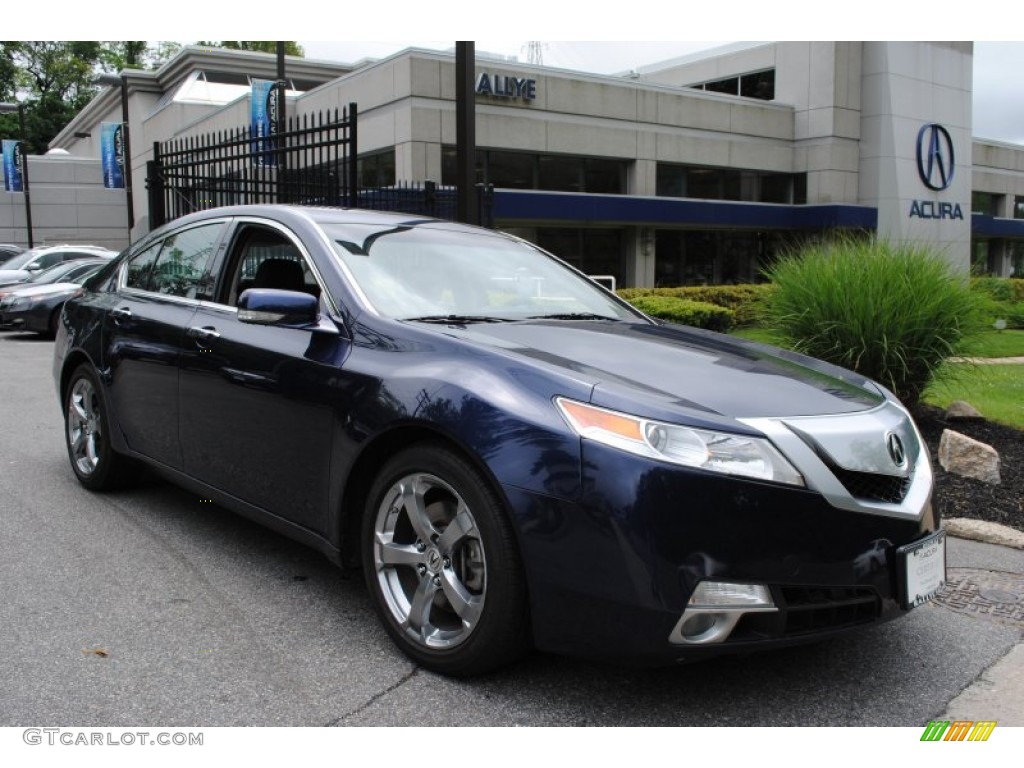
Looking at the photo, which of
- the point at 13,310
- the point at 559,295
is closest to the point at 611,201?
the point at 13,310

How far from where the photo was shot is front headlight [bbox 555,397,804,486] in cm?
268

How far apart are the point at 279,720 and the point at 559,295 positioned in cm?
236

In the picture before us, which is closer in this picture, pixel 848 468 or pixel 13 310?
pixel 848 468

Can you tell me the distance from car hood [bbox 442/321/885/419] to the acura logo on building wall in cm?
3197

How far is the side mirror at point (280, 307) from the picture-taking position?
3.62 meters

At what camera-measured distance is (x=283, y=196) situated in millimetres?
10797

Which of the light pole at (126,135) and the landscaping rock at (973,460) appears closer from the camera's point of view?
the landscaping rock at (973,460)

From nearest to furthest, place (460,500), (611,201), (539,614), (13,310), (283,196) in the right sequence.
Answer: (539,614) < (460,500) < (283,196) < (13,310) < (611,201)

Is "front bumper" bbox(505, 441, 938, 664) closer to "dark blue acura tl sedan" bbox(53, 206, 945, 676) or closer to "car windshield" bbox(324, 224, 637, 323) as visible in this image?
"dark blue acura tl sedan" bbox(53, 206, 945, 676)

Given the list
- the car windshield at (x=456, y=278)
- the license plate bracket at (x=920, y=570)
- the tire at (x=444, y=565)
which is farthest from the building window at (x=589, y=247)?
the license plate bracket at (x=920, y=570)

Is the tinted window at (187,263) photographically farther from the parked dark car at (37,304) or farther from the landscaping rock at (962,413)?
the parked dark car at (37,304)

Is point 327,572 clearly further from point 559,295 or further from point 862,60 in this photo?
point 862,60

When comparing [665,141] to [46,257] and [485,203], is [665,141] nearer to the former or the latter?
[485,203]

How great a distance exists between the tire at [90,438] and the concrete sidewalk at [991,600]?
14.4 ft
